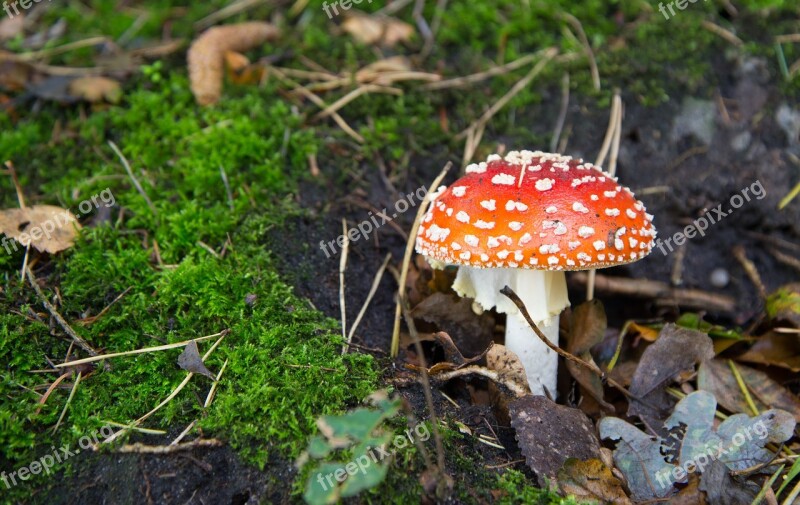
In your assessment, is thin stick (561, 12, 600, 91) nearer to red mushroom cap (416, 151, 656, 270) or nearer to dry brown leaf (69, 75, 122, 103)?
red mushroom cap (416, 151, 656, 270)

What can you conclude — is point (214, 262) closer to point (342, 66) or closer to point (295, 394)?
point (295, 394)

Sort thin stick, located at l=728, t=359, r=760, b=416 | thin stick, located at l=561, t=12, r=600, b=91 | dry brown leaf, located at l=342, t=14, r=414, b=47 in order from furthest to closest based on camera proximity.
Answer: dry brown leaf, located at l=342, t=14, r=414, b=47 → thin stick, located at l=561, t=12, r=600, b=91 → thin stick, located at l=728, t=359, r=760, b=416

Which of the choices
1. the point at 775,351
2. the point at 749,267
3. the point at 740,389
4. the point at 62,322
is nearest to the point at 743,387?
the point at 740,389

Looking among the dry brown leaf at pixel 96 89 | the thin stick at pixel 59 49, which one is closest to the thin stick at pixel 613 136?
the dry brown leaf at pixel 96 89

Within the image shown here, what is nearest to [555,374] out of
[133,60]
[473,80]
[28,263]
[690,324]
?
[690,324]

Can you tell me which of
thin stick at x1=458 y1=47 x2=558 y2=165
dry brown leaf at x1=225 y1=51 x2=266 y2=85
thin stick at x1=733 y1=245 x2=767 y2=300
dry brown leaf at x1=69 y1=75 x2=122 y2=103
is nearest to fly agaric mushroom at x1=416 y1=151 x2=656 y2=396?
thin stick at x1=458 y1=47 x2=558 y2=165

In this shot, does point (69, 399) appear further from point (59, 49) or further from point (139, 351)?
point (59, 49)
